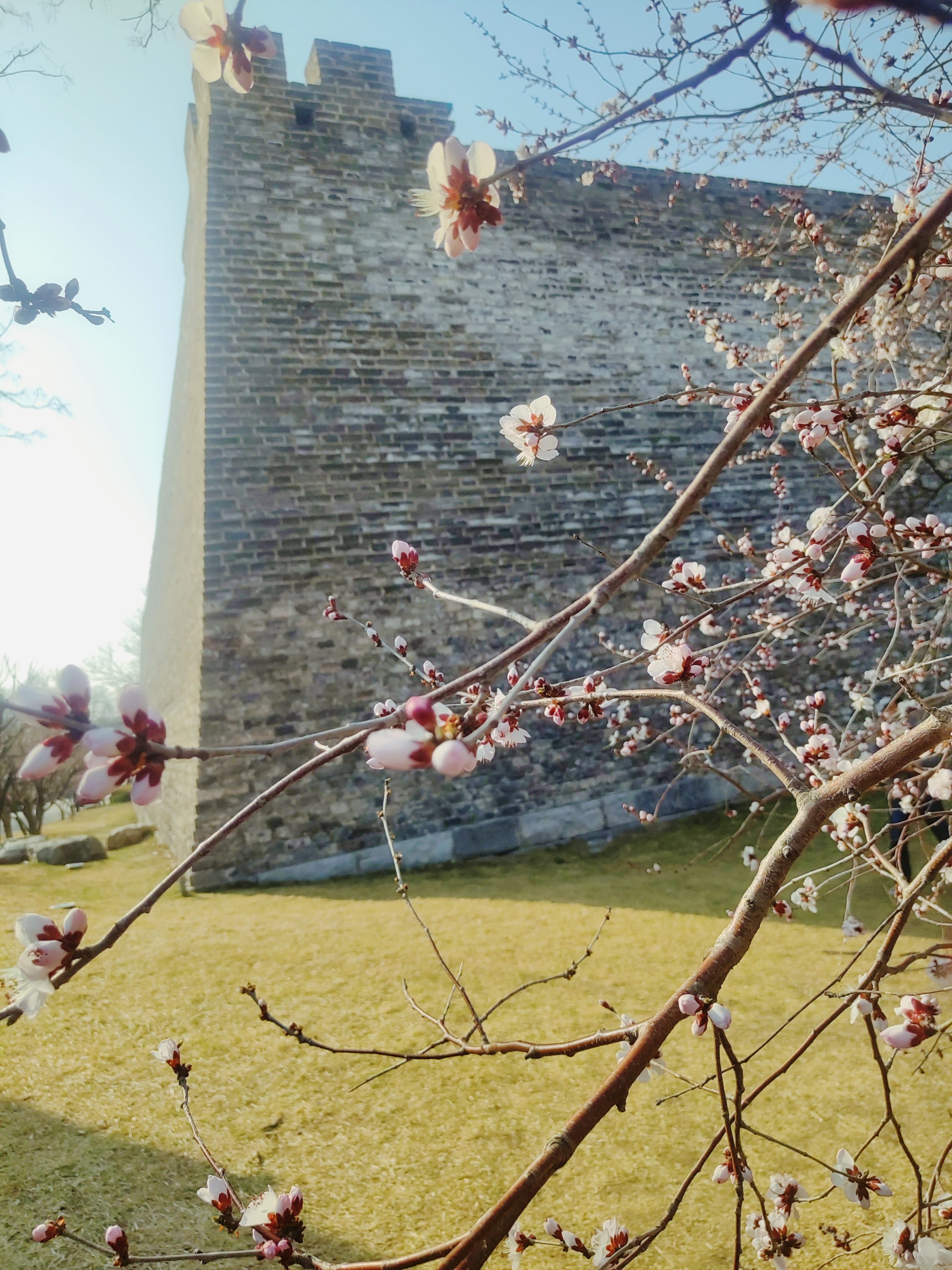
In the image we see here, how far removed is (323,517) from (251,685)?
3.93 ft

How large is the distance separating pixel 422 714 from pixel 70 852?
711 cm

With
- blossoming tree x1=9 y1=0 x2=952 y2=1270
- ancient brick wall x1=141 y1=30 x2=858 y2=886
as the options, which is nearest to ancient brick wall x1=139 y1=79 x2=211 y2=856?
ancient brick wall x1=141 y1=30 x2=858 y2=886

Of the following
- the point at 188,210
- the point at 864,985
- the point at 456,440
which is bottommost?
the point at 864,985

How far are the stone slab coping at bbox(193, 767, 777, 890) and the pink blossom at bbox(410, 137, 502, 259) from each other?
4.03 metres

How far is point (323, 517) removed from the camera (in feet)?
16.2

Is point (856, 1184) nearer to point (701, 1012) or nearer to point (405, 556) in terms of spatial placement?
point (701, 1012)

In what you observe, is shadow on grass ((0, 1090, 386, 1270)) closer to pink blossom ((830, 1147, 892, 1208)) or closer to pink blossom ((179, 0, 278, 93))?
pink blossom ((830, 1147, 892, 1208))

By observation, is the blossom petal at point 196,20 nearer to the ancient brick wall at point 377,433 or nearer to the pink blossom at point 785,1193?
the pink blossom at point 785,1193

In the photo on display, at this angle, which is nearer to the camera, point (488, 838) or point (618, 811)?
point (488, 838)

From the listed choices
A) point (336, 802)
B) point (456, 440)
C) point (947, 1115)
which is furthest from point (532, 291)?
point (947, 1115)

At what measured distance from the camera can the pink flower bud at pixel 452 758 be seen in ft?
1.64

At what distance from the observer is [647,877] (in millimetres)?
4660

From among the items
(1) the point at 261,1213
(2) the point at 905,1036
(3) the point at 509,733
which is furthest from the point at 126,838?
→ (2) the point at 905,1036

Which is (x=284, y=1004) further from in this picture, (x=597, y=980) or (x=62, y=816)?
(x=62, y=816)
